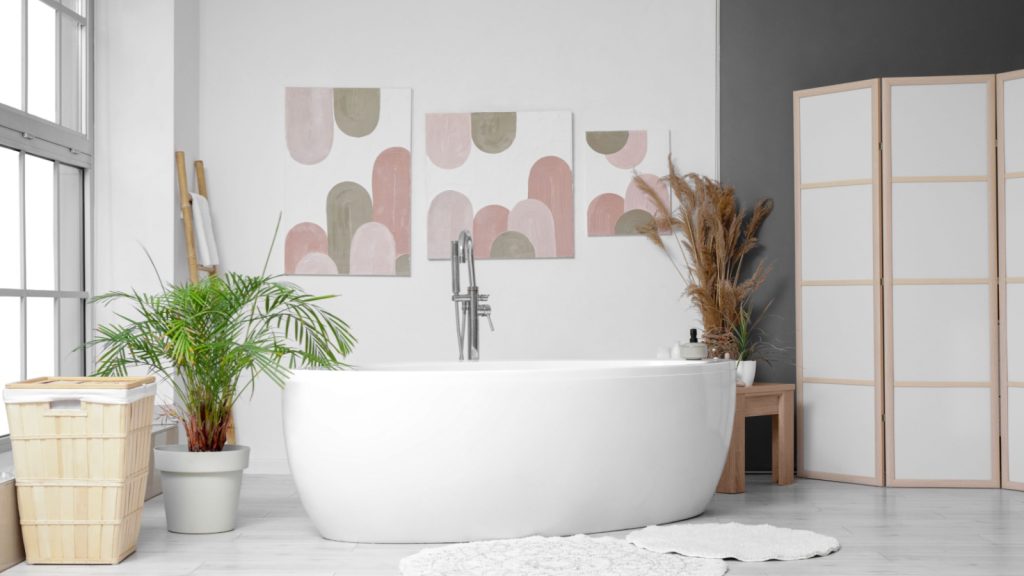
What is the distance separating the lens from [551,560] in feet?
9.07

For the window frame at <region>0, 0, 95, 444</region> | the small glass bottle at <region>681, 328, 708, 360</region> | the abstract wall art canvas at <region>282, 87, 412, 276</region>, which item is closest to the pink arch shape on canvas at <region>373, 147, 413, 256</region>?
the abstract wall art canvas at <region>282, 87, 412, 276</region>

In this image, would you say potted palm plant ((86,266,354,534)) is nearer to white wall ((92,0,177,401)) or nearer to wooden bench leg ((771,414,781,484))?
white wall ((92,0,177,401))

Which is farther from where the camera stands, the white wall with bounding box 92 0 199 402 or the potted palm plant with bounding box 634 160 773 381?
the potted palm plant with bounding box 634 160 773 381

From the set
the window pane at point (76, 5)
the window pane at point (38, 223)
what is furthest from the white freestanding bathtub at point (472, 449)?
the window pane at point (76, 5)

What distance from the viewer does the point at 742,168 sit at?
15.2 ft

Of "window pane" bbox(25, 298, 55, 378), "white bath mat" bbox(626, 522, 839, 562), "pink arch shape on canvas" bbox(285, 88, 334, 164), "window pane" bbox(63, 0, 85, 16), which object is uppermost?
"window pane" bbox(63, 0, 85, 16)

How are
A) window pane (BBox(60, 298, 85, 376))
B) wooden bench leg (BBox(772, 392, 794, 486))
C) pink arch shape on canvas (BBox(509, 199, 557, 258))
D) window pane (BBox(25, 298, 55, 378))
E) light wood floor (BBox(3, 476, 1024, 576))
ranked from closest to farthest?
light wood floor (BBox(3, 476, 1024, 576)), window pane (BBox(25, 298, 55, 378)), window pane (BBox(60, 298, 85, 376)), wooden bench leg (BBox(772, 392, 794, 486)), pink arch shape on canvas (BBox(509, 199, 557, 258))

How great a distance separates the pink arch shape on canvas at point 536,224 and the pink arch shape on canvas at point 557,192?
0.05 feet

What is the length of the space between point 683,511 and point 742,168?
75.7 inches

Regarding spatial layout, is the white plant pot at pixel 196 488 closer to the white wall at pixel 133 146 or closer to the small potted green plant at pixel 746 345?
the white wall at pixel 133 146

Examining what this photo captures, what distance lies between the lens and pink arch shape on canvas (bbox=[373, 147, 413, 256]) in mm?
4633

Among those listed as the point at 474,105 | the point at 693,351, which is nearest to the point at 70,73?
the point at 474,105

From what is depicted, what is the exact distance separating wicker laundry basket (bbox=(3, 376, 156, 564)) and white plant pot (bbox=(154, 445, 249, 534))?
0.39m

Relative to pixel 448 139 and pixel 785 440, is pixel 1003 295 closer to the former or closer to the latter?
Answer: pixel 785 440
